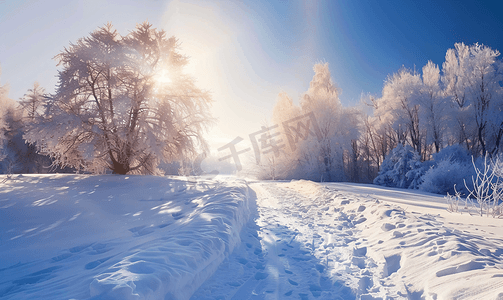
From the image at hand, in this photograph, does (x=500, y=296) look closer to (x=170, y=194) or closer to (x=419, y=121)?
(x=170, y=194)

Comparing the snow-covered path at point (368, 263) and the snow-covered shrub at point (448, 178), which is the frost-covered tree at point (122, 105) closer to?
the snow-covered path at point (368, 263)

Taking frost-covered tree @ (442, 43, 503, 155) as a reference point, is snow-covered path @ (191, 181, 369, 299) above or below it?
below

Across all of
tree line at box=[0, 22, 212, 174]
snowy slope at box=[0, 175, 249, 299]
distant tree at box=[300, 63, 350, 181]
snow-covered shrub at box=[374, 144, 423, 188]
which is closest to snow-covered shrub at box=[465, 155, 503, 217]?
snowy slope at box=[0, 175, 249, 299]

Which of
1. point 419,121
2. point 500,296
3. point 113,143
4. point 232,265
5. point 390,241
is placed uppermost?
point 419,121

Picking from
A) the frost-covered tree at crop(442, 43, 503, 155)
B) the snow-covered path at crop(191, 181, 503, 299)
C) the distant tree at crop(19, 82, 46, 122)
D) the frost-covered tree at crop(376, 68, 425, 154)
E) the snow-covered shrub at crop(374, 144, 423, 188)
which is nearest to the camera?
the snow-covered path at crop(191, 181, 503, 299)

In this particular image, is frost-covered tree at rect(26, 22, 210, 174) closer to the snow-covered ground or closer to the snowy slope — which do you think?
the snowy slope

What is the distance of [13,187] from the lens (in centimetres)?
676

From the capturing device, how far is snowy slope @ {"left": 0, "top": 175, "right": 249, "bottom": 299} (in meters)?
2.12

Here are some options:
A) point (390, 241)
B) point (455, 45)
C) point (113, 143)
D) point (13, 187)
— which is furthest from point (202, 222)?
point (455, 45)

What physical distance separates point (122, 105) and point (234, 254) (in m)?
8.79

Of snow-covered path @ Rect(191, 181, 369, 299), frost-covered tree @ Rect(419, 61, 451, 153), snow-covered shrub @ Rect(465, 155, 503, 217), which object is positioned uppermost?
frost-covered tree @ Rect(419, 61, 451, 153)

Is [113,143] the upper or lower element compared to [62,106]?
lower

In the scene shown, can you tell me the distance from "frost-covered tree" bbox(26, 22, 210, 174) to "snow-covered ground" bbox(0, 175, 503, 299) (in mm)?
4407

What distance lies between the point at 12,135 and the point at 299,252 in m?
27.3
